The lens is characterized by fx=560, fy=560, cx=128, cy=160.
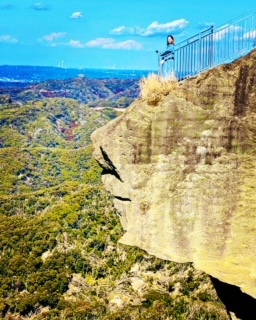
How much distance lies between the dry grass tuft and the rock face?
14cm

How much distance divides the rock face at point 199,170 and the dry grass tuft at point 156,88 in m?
0.14

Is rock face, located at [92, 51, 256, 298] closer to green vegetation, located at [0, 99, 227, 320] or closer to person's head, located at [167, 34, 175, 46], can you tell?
person's head, located at [167, 34, 175, 46]

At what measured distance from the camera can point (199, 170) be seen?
12.6 m

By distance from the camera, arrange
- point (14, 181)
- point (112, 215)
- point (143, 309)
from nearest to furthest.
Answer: point (143, 309) < point (112, 215) < point (14, 181)

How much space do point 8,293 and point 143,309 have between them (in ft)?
48.8

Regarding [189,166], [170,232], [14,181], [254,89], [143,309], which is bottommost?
[14,181]

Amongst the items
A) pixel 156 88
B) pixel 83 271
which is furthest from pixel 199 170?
pixel 83 271

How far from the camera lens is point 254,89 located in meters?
12.0

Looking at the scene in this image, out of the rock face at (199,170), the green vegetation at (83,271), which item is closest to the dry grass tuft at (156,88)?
the rock face at (199,170)

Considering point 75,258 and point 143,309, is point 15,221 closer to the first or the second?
point 75,258

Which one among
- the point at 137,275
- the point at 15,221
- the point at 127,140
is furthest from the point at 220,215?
the point at 15,221

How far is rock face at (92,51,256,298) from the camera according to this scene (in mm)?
12312

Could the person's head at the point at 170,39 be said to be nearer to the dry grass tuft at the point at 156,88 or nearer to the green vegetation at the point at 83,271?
the dry grass tuft at the point at 156,88

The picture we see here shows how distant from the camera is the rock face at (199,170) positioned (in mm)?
12312
